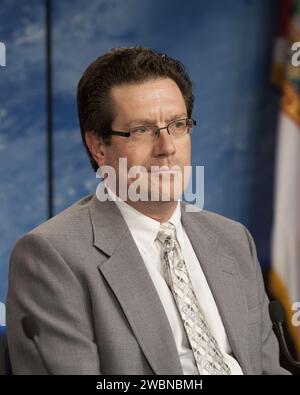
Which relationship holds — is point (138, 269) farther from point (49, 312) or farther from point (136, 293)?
point (49, 312)

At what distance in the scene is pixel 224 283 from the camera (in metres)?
1.99

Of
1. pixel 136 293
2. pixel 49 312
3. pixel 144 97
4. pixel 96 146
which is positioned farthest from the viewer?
pixel 96 146

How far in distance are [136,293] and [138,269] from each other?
2.9 inches

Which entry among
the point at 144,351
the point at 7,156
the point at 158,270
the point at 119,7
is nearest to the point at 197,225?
the point at 158,270

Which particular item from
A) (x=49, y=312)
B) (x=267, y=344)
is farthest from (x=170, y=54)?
(x=49, y=312)

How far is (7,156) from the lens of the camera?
129 inches

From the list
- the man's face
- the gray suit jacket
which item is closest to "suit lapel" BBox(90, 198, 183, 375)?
the gray suit jacket

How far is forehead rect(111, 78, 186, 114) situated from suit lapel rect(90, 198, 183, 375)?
31cm

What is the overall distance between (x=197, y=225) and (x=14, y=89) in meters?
1.51

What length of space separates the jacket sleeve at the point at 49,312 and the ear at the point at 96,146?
370mm

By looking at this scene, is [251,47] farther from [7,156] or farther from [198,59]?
[7,156]

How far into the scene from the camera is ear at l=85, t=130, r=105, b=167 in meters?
2.01

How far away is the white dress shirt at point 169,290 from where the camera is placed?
71.6 inches
